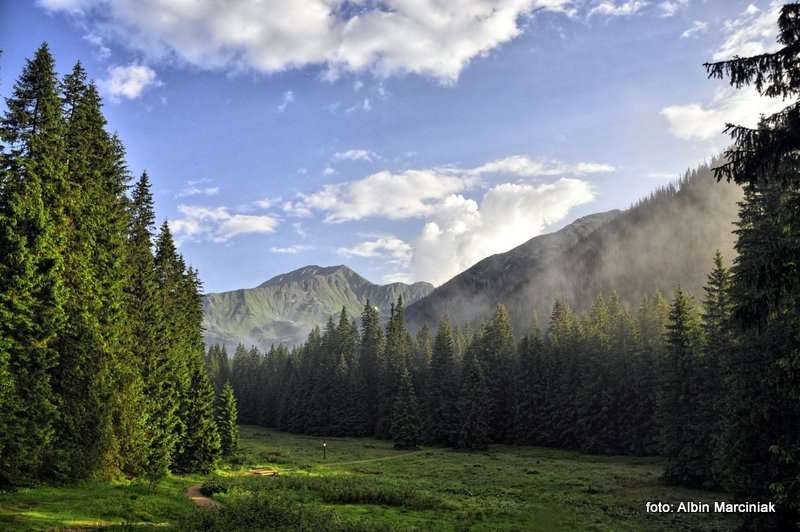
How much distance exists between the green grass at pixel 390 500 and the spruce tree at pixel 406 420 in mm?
19961

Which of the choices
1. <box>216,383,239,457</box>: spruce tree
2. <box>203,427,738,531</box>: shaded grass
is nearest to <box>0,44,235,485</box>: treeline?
<box>203,427,738,531</box>: shaded grass

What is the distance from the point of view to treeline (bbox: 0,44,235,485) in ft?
83.5

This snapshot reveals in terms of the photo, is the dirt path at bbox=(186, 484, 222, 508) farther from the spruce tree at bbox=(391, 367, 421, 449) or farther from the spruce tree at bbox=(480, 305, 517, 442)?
the spruce tree at bbox=(480, 305, 517, 442)

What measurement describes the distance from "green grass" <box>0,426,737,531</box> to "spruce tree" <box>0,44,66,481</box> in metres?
3.12

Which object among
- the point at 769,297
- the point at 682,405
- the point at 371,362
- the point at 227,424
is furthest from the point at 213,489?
the point at 371,362

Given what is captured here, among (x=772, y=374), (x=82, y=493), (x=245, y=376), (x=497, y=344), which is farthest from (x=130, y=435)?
(x=245, y=376)

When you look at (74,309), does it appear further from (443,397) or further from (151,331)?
(443,397)

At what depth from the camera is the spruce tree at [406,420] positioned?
84125 millimetres

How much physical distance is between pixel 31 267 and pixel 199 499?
17.1m

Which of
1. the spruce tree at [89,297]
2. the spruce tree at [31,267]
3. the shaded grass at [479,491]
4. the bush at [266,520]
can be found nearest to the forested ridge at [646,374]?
the shaded grass at [479,491]

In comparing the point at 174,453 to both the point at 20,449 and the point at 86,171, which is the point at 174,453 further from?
the point at 86,171

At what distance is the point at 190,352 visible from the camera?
175ft

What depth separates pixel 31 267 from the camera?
85.7ft

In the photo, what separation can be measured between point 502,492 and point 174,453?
2885cm
